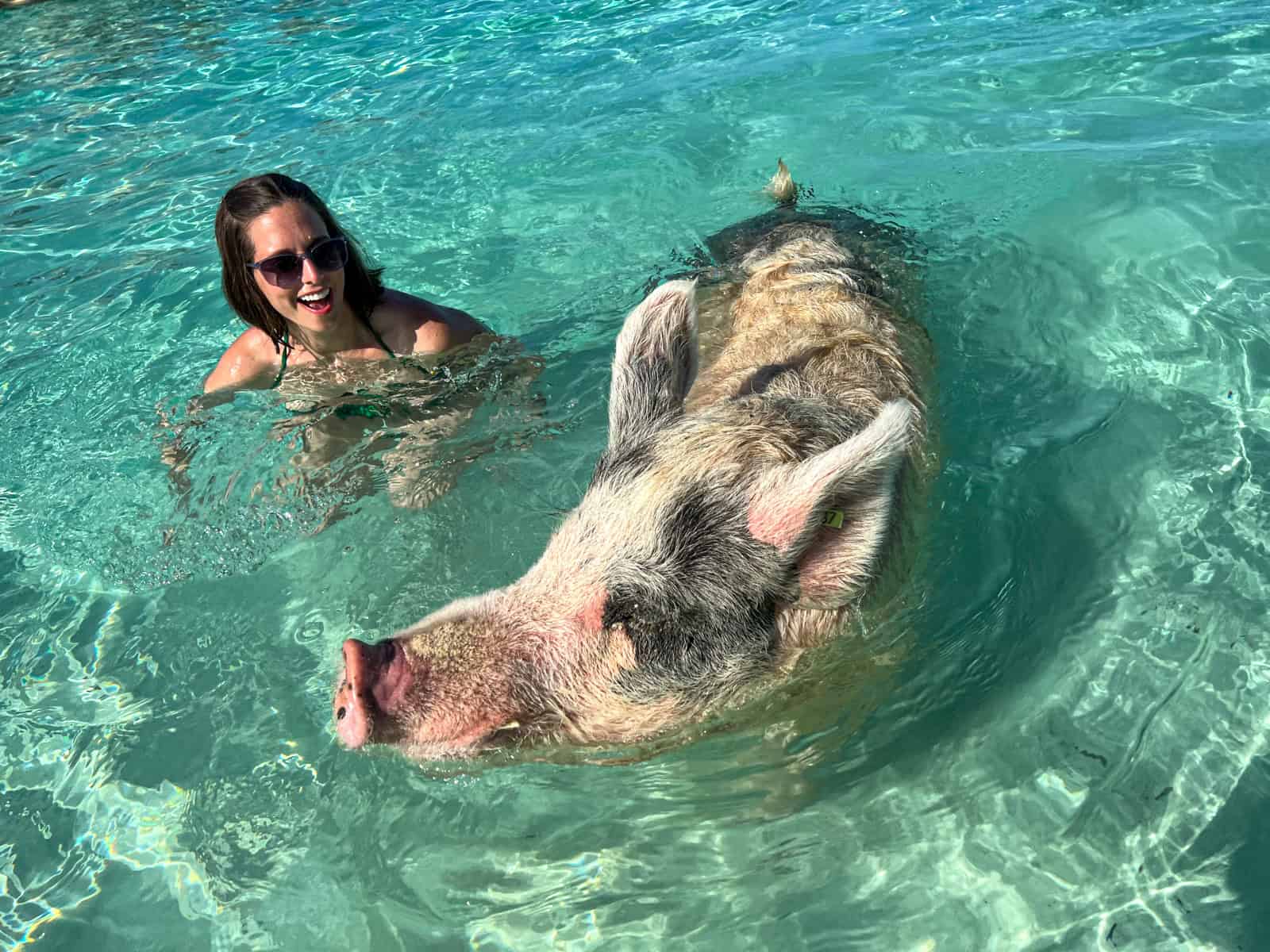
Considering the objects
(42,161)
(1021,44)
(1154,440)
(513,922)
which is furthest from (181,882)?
(1021,44)

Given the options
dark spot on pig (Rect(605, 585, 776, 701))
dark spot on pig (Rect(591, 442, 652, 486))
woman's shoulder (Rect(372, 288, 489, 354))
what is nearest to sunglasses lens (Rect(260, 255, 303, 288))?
woman's shoulder (Rect(372, 288, 489, 354))

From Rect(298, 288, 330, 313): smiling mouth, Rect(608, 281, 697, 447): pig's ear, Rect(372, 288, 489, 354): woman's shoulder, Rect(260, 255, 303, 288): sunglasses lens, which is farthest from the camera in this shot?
Rect(372, 288, 489, 354): woman's shoulder

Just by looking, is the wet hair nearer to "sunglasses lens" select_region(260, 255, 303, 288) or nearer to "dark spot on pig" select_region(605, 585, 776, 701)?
"sunglasses lens" select_region(260, 255, 303, 288)

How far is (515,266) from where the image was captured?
7551mm

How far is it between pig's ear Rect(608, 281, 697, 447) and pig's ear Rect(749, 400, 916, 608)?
595 millimetres

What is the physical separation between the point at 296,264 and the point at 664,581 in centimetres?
271

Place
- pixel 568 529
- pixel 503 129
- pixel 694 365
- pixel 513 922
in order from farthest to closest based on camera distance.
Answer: pixel 503 129
pixel 694 365
pixel 568 529
pixel 513 922

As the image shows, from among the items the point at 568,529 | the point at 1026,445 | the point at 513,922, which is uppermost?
A: the point at 568,529

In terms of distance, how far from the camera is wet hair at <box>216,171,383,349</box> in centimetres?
488

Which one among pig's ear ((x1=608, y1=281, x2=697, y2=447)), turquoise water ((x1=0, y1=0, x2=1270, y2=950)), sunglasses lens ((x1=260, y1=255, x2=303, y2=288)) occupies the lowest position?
turquoise water ((x1=0, y1=0, x2=1270, y2=950))

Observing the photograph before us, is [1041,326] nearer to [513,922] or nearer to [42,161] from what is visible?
[513,922]

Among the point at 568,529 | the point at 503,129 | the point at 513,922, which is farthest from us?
the point at 503,129

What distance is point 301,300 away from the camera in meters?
5.06

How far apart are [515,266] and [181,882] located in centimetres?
510
